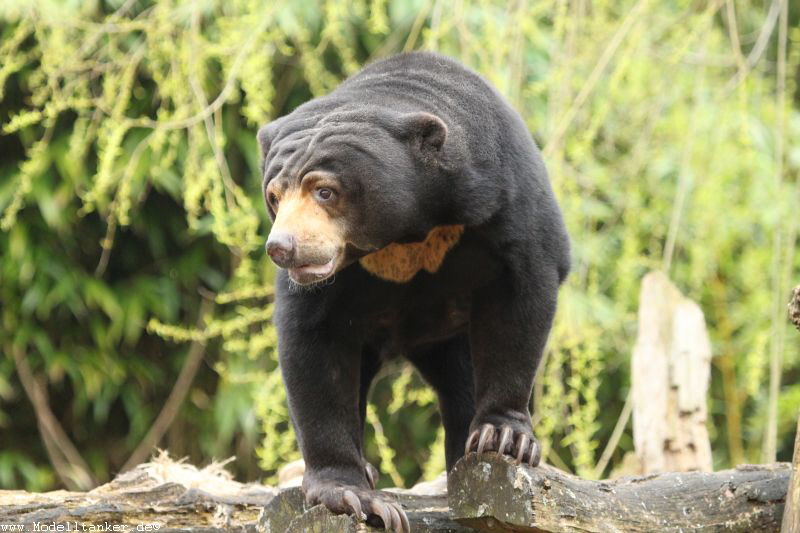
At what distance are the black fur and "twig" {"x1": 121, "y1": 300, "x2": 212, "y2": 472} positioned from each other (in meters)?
2.65

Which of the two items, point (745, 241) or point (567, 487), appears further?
point (745, 241)

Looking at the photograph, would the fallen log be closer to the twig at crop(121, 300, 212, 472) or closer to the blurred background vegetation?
the blurred background vegetation

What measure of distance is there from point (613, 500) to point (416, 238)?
80 cm

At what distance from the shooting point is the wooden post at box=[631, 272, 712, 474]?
4229 millimetres

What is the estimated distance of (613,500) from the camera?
292cm

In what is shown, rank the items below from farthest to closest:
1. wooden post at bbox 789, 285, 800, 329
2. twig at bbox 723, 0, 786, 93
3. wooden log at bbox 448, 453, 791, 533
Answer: twig at bbox 723, 0, 786, 93
wooden log at bbox 448, 453, 791, 533
wooden post at bbox 789, 285, 800, 329

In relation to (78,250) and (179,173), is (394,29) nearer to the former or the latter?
(179,173)

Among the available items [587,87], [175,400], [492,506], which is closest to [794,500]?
[492,506]

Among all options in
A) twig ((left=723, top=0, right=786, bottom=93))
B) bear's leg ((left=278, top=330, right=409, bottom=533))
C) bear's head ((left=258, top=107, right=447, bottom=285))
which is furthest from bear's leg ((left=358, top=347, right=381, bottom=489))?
twig ((left=723, top=0, right=786, bottom=93))

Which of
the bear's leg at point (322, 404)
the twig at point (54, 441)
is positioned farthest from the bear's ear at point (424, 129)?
the twig at point (54, 441)

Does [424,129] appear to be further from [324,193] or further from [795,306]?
[795,306]

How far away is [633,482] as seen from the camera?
3113 millimetres

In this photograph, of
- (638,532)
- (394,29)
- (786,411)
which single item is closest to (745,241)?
(786,411)

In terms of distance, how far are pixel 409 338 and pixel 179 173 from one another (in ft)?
8.47
